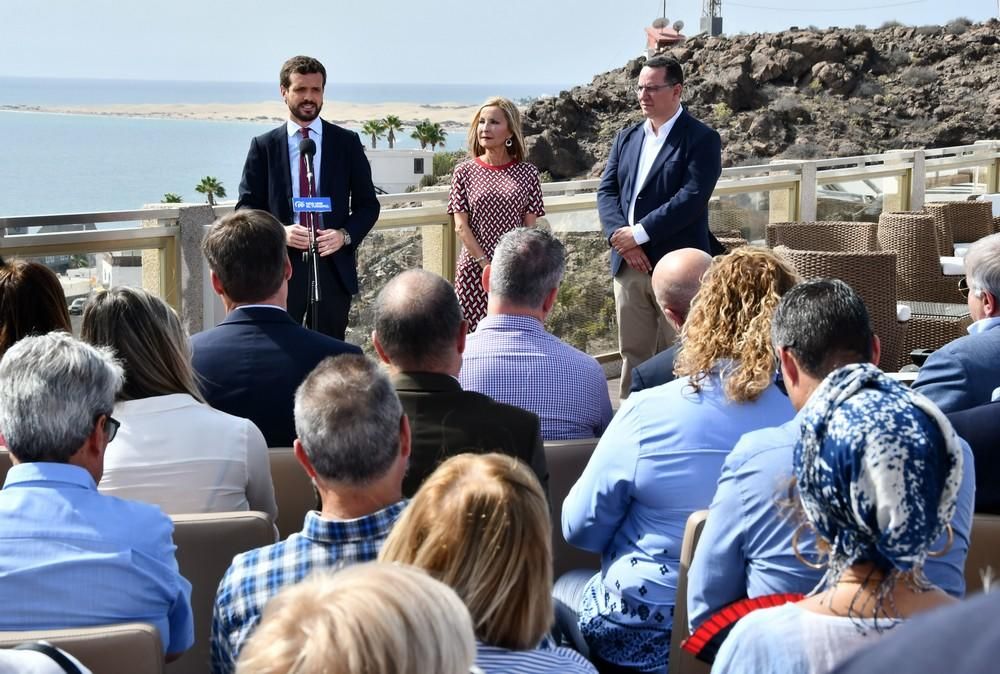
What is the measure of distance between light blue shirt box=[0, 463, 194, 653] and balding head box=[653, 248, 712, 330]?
6.52ft

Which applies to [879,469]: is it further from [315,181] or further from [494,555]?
[315,181]

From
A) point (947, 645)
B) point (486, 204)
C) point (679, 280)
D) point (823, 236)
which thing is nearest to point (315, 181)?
point (486, 204)

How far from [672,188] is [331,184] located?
1.80 m

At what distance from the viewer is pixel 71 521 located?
2.37 meters

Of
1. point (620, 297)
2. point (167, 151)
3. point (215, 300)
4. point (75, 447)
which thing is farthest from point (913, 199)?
point (167, 151)

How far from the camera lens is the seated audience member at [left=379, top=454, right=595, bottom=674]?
187 cm

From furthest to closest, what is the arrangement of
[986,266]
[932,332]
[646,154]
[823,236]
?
[823,236], [932,332], [646,154], [986,266]

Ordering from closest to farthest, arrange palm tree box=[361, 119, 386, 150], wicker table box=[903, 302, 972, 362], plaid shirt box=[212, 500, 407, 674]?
plaid shirt box=[212, 500, 407, 674], wicker table box=[903, 302, 972, 362], palm tree box=[361, 119, 386, 150]

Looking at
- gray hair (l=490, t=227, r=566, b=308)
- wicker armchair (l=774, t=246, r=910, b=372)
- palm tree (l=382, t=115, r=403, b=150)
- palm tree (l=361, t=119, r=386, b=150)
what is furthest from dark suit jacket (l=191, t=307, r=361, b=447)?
palm tree (l=361, t=119, r=386, b=150)

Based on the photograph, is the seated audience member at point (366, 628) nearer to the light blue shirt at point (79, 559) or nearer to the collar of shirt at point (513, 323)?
the light blue shirt at point (79, 559)

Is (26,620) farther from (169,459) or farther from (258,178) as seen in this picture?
(258,178)

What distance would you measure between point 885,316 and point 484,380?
13.2ft

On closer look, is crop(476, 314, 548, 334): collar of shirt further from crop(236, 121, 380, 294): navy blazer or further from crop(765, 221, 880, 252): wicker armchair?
crop(765, 221, 880, 252): wicker armchair

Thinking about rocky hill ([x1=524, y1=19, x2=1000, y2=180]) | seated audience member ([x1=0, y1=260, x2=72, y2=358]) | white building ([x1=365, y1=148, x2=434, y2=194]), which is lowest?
seated audience member ([x1=0, y1=260, x2=72, y2=358])
